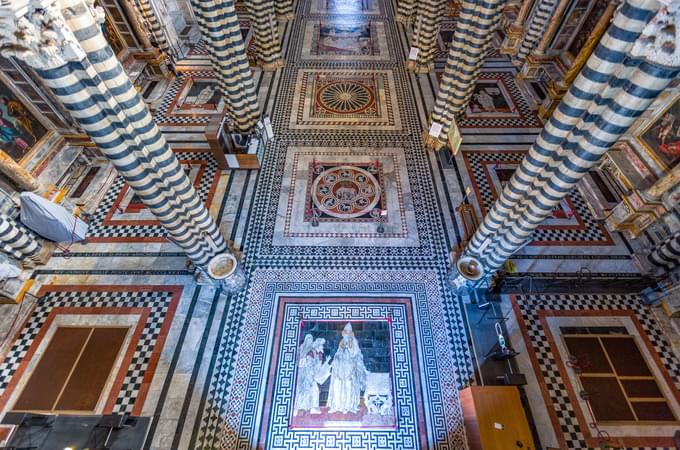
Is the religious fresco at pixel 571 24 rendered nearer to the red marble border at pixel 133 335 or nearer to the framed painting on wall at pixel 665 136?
the framed painting on wall at pixel 665 136

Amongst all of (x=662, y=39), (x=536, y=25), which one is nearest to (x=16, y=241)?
(x=662, y=39)

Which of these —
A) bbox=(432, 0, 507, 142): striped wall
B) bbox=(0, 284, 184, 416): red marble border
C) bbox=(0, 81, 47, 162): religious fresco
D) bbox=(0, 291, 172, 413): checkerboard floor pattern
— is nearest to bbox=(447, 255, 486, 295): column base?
bbox=(432, 0, 507, 142): striped wall

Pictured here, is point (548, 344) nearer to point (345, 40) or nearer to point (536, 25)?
point (536, 25)

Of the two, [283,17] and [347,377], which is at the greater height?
[283,17]

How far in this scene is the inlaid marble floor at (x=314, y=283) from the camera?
212 inches

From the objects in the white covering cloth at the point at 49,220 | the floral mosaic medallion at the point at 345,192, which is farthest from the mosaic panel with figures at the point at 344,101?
the white covering cloth at the point at 49,220

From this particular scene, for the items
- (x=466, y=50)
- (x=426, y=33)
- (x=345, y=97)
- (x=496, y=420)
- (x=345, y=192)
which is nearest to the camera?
(x=496, y=420)

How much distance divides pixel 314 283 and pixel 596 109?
5.35 metres

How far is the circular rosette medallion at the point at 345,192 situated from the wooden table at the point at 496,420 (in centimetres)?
450

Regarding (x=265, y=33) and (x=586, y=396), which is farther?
(x=265, y=33)

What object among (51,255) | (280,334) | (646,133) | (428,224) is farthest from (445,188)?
(51,255)

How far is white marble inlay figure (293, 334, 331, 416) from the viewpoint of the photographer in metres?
5.48

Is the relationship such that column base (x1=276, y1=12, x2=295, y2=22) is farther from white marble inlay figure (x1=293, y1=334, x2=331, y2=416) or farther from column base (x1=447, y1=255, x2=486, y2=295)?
white marble inlay figure (x1=293, y1=334, x2=331, y2=416)

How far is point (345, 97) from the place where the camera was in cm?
1095
